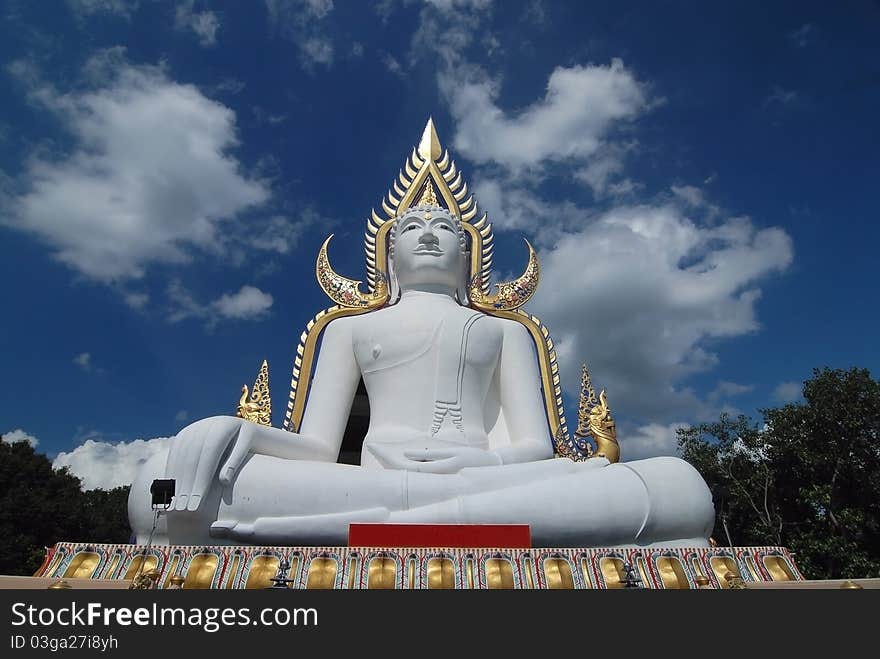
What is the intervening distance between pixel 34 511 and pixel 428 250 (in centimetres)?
1486

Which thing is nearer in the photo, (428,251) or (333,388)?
(333,388)

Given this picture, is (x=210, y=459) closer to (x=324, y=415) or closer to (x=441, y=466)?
(x=324, y=415)

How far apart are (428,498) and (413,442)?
102 centimetres

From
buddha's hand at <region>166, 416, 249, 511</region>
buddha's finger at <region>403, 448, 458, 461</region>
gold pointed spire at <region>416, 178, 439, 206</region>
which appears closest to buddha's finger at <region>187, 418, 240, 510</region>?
buddha's hand at <region>166, 416, 249, 511</region>

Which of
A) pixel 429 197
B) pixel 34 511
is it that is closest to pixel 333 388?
pixel 429 197

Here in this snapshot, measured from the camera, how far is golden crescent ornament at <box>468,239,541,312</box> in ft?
27.8

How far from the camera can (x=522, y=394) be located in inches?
284

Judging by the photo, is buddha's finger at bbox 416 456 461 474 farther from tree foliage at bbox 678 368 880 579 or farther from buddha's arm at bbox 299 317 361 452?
tree foliage at bbox 678 368 880 579

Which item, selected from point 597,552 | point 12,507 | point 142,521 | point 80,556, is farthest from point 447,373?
point 12,507

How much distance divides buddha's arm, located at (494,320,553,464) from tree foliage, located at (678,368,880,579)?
911 cm

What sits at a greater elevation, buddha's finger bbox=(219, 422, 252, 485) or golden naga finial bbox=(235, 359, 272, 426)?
golden naga finial bbox=(235, 359, 272, 426)

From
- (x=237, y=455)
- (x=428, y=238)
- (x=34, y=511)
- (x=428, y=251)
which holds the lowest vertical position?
(x=237, y=455)

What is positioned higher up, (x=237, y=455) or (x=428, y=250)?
(x=428, y=250)

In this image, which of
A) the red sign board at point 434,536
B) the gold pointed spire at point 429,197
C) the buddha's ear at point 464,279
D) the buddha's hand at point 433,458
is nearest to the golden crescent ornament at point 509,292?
the buddha's ear at point 464,279
